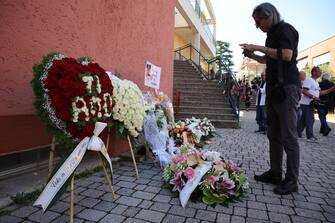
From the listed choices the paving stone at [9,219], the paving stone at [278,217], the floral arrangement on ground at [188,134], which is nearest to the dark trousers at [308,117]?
the floral arrangement on ground at [188,134]

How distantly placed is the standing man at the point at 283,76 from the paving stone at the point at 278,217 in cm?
54

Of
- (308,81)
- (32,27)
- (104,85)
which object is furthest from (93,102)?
(308,81)

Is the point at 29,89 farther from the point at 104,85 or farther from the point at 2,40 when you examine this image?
the point at 104,85

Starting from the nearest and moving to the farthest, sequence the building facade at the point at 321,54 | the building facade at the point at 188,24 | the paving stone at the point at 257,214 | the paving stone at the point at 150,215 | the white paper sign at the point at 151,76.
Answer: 1. the paving stone at the point at 150,215
2. the paving stone at the point at 257,214
3. the white paper sign at the point at 151,76
4. the building facade at the point at 188,24
5. the building facade at the point at 321,54

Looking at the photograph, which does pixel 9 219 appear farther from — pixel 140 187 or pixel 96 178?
pixel 140 187

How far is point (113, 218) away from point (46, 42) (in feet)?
6.71

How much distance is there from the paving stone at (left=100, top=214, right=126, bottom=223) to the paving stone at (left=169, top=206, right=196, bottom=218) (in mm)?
469

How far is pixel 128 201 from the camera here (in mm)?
2818

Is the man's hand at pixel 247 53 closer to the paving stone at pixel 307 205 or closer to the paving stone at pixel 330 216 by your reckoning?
the paving stone at pixel 307 205

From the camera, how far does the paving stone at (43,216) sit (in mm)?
2346

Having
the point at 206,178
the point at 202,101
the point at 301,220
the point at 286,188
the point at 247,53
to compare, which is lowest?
the point at 301,220

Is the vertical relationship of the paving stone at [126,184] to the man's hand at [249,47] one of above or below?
below

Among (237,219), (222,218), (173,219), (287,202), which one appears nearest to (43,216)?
(173,219)

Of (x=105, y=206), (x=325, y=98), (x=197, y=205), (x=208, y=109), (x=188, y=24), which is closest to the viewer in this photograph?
(x=105, y=206)
